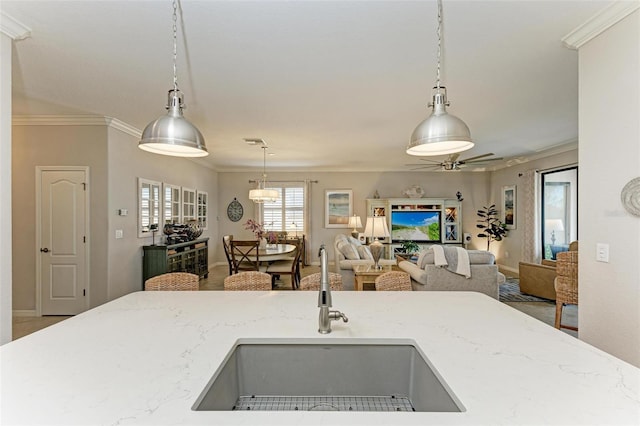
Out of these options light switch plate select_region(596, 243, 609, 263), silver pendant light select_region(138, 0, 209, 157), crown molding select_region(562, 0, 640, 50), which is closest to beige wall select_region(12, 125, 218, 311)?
silver pendant light select_region(138, 0, 209, 157)

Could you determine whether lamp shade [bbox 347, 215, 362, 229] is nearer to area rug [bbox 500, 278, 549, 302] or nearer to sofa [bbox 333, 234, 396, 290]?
sofa [bbox 333, 234, 396, 290]

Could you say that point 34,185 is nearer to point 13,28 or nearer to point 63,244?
point 63,244

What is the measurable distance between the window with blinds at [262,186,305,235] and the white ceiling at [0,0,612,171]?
4034mm

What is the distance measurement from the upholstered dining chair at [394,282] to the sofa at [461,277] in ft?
5.72

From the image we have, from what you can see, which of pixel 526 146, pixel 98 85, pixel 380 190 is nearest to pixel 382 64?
pixel 98 85

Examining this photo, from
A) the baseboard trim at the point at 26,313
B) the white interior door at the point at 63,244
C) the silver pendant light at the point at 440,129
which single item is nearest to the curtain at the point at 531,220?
the silver pendant light at the point at 440,129

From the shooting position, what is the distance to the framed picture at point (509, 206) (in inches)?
281

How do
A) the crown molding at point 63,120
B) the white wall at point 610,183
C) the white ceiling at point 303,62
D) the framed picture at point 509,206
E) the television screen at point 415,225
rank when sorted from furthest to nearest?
the television screen at point 415,225
the framed picture at point 509,206
the crown molding at point 63,120
the white ceiling at point 303,62
the white wall at point 610,183

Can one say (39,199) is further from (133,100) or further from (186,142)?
(186,142)

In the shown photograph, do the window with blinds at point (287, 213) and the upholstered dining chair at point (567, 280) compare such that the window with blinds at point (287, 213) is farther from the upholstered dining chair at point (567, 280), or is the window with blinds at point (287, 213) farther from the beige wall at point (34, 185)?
the upholstered dining chair at point (567, 280)

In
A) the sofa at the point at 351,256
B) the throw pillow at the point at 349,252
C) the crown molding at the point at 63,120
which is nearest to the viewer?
the crown molding at the point at 63,120

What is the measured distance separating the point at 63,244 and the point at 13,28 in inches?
115

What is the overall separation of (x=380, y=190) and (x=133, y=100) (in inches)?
247

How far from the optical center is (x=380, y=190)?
8414mm
